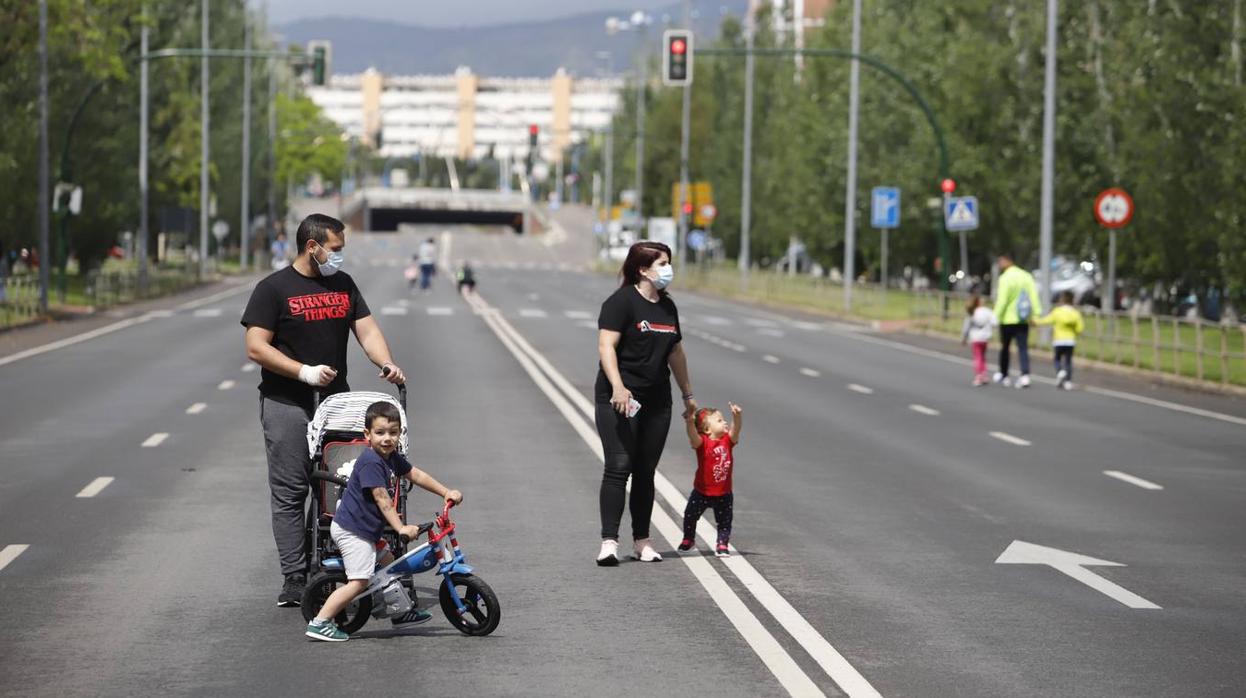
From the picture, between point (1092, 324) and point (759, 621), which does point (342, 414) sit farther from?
point (1092, 324)

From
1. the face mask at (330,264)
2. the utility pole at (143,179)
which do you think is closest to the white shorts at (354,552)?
the face mask at (330,264)

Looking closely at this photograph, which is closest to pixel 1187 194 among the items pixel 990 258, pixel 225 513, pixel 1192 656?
pixel 990 258

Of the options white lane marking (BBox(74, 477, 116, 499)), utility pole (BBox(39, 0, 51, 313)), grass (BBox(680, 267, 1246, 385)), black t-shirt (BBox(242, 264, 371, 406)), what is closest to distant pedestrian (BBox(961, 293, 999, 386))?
grass (BBox(680, 267, 1246, 385))

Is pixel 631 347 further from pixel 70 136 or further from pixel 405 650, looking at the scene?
pixel 70 136

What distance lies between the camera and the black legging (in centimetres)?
1223

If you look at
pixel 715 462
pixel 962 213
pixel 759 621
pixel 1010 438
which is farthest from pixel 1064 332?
pixel 759 621

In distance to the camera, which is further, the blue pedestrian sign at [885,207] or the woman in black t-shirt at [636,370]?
the blue pedestrian sign at [885,207]

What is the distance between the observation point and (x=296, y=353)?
417 inches

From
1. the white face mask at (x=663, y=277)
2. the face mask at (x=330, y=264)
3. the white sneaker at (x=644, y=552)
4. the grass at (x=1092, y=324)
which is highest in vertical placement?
the face mask at (x=330, y=264)

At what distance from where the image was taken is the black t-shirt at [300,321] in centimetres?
1054

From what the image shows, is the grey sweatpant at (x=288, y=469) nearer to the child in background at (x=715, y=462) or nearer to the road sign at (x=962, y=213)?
the child in background at (x=715, y=462)

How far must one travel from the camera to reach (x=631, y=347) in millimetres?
12281

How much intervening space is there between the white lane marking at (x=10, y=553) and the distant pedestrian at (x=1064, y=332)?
20.1 meters

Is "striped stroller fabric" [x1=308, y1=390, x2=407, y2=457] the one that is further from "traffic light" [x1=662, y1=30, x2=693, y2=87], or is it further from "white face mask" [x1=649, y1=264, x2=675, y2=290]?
"traffic light" [x1=662, y1=30, x2=693, y2=87]
